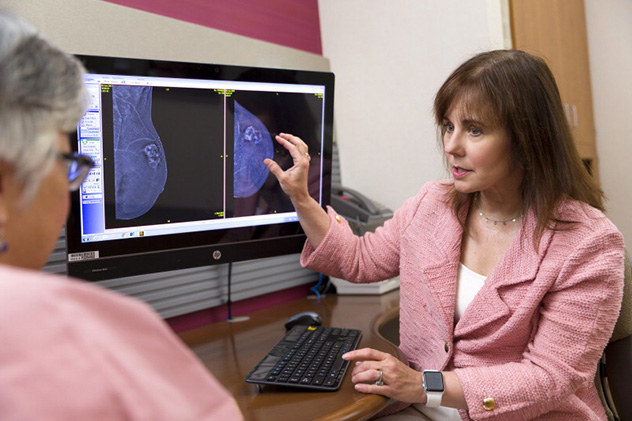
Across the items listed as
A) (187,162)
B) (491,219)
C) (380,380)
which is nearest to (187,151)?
(187,162)

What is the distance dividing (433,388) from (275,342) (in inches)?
18.1

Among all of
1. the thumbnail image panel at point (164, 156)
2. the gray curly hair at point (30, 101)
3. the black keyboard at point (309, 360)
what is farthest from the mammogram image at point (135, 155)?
the gray curly hair at point (30, 101)

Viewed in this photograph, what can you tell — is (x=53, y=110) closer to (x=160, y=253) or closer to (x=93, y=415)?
(x=93, y=415)

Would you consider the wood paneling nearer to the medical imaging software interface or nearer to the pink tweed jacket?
the pink tweed jacket

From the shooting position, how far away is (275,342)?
139 cm

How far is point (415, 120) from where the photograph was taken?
2.09 meters

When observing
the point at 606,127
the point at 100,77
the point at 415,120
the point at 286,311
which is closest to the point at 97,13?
the point at 100,77

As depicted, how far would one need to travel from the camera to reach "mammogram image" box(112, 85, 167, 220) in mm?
1137

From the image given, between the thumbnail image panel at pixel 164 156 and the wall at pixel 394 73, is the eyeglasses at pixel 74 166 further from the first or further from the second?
the wall at pixel 394 73

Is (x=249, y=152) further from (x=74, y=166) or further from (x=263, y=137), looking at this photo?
(x=74, y=166)

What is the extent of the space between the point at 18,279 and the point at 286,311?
4.48 feet

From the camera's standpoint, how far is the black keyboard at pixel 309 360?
103 cm

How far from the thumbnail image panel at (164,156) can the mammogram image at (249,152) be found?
42mm

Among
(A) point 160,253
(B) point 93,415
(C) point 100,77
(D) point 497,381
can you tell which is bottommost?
(D) point 497,381
